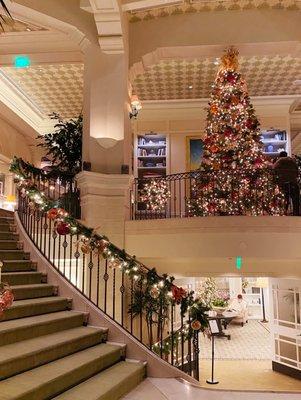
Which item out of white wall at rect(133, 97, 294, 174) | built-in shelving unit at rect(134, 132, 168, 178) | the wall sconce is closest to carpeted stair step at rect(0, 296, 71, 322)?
the wall sconce

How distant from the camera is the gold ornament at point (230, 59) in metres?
8.26

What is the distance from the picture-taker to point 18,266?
556cm

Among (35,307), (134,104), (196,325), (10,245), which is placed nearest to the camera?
(35,307)

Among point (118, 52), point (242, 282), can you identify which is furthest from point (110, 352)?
point (242, 282)

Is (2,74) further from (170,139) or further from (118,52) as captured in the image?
(170,139)

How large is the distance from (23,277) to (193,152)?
7462 millimetres

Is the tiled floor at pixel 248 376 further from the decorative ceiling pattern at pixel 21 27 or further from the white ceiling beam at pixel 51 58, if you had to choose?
the decorative ceiling pattern at pixel 21 27

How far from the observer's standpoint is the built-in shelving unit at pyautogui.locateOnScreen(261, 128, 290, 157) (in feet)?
37.5

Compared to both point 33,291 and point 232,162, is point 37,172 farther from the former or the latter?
point 232,162

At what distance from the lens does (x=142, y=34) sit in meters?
8.35

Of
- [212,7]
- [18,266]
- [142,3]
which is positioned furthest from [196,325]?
[212,7]

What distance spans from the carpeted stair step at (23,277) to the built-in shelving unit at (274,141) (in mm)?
7945

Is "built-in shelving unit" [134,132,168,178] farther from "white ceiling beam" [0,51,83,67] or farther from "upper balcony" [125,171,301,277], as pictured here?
"upper balcony" [125,171,301,277]

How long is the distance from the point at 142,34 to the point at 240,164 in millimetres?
3342
